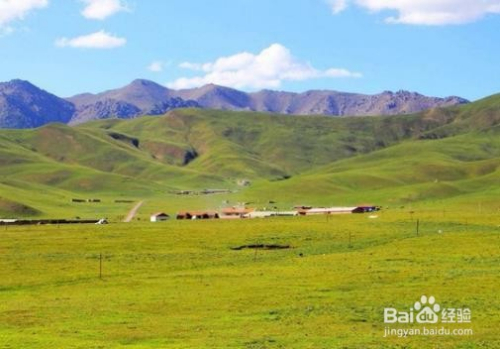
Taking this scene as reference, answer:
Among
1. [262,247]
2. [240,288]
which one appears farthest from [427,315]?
[262,247]

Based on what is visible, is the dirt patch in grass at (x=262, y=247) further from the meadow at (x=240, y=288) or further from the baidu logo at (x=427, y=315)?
the baidu logo at (x=427, y=315)

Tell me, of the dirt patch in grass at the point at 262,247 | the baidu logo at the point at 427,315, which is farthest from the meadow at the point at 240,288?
the dirt patch in grass at the point at 262,247

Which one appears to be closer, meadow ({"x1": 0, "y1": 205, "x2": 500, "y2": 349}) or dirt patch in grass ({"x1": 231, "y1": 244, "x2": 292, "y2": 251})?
meadow ({"x1": 0, "y1": 205, "x2": 500, "y2": 349})

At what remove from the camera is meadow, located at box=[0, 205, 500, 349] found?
45.0 meters

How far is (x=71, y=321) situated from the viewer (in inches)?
2028

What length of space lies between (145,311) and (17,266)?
36708mm

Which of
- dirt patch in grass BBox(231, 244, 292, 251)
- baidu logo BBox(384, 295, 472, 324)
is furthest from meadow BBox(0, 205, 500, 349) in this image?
dirt patch in grass BBox(231, 244, 292, 251)

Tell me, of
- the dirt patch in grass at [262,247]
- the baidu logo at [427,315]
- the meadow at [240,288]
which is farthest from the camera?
the dirt patch in grass at [262,247]

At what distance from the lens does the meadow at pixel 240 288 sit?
4497 cm

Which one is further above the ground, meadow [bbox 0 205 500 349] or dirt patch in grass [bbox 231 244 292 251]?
dirt patch in grass [bbox 231 244 292 251]

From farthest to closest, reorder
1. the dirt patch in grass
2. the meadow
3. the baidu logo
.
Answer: the dirt patch in grass, the baidu logo, the meadow

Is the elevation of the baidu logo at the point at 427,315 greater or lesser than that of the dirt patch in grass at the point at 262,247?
lesser

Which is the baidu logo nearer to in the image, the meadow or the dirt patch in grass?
the meadow

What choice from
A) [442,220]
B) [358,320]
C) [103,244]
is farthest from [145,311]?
[442,220]
